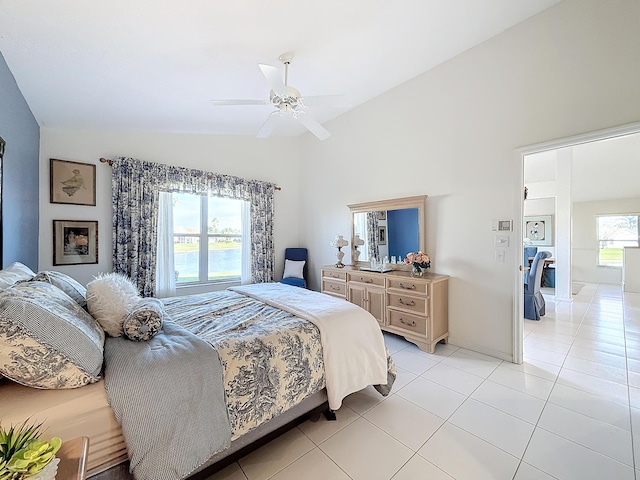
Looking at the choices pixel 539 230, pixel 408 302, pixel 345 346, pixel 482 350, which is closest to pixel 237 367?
pixel 345 346

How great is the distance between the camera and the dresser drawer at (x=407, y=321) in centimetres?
299

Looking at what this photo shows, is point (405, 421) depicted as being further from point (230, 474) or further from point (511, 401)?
A: point (230, 474)

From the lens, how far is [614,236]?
6.83 metres

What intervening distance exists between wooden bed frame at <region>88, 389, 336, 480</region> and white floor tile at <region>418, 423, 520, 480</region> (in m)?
0.68

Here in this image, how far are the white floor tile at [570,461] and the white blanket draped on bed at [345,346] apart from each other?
3.09ft

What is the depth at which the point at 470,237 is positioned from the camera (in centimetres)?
302

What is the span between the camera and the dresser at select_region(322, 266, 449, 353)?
2.96 m

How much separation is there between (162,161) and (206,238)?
4.29 feet

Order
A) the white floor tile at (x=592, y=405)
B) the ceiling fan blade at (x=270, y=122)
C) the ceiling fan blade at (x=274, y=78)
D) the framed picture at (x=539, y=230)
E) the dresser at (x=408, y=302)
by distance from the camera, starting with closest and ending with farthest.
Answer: the white floor tile at (x=592, y=405) < the ceiling fan blade at (x=274, y=78) < the ceiling fan blade at (x=270, y=122) < the dresser at (x=408, y=302) < the framed picture at (x=539, y=230)

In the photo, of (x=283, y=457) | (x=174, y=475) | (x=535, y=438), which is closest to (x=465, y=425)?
(x=535, y=438)

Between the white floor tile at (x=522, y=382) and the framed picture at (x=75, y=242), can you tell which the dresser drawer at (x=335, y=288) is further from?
the framed picture at (x=75, y=242)

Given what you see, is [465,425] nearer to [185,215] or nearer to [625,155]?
[185,215]

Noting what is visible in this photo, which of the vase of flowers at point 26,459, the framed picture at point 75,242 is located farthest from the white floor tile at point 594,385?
the framed picture at point 75,242

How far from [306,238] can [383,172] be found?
206 cm
